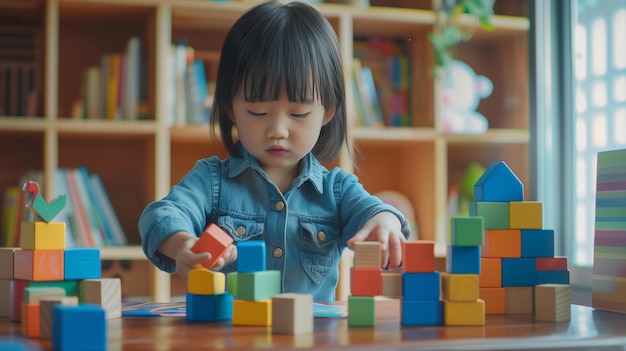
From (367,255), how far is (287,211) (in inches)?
13.7

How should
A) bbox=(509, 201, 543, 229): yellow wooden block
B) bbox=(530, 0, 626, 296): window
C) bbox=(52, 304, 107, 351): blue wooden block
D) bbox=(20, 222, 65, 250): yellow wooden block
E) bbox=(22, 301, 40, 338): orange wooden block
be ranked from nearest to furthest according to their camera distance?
bbox=(52, 304, 107, 351): blue wooden block
bbox=(22, 301, 40, 338): orange wooden block
bbox=(20, 222, 65, 250): yellow wooden block
bbox=(509, 201, 543, 229): yellow wooden block
bbox=(530, 0, 626, 296): window

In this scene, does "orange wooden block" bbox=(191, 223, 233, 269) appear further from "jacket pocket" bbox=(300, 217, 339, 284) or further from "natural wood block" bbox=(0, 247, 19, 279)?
"jacket pocket" bbox=(300, 217, 339, 284)

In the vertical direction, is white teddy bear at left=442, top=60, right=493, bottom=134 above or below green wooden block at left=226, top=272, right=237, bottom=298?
above

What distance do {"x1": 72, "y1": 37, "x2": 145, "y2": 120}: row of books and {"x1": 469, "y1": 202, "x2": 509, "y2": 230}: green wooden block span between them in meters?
1.73

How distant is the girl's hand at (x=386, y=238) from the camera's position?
94cm

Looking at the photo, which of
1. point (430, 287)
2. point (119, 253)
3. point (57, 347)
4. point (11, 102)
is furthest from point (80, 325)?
point (11, 102)

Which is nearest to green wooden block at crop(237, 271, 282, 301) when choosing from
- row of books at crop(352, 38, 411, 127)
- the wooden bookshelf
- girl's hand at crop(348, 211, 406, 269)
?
girl's hand at crop(348, 211, 406, 269)

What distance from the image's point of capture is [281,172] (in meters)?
1.21

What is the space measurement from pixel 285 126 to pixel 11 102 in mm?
1703

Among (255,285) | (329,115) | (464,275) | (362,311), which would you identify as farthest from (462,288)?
(329,115)

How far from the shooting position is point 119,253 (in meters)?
2.40

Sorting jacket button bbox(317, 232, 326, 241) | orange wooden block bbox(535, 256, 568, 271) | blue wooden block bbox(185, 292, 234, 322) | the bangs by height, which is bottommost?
blue wooden block bbox(185, 292, 234, 322)

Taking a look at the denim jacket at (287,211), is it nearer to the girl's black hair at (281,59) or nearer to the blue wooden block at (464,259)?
the girl's black hair at (281,59)

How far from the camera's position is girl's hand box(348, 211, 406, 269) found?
3.08 feet
